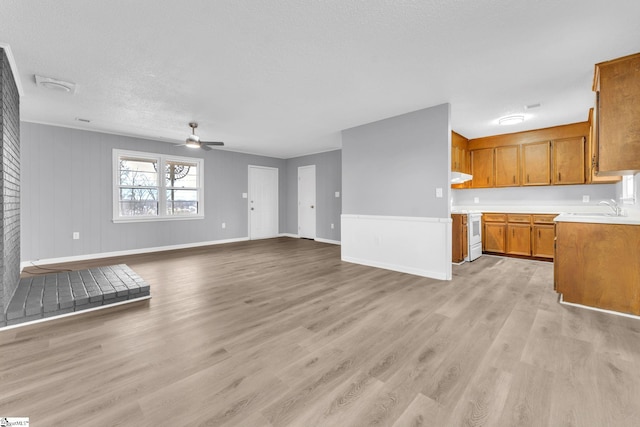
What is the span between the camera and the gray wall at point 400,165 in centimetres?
380

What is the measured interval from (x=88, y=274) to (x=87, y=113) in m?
2.46

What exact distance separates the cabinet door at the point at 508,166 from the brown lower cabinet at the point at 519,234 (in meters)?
0.67

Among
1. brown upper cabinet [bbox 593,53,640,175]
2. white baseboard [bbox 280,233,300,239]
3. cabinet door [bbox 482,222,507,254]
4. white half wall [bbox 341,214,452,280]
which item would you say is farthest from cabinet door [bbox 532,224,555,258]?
white baseboard [bbox 280,233,300,239]

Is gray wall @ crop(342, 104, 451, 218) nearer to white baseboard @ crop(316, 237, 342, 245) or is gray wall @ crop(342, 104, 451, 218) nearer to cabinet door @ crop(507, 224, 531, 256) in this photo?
white baseboard @ crop(316, 237, 342, 245)

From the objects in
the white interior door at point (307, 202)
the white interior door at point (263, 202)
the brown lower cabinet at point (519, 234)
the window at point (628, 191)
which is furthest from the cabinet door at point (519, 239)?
the white interior door at point (263, 202)

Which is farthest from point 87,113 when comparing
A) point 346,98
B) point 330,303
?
point 330,303

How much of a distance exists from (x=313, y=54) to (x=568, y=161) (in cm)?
500

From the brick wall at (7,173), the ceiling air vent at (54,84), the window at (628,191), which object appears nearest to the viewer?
the brick wall at (7,173)

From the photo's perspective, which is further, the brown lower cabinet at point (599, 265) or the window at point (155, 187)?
the window at point (155, 187)

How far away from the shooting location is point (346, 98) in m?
3.59

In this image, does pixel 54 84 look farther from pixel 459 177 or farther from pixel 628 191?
pixel 628 191

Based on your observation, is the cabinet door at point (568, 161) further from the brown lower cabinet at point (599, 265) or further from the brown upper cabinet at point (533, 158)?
the brown lower cabinet at point (599, 265)

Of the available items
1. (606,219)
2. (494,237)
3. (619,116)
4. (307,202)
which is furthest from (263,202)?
(619,116)

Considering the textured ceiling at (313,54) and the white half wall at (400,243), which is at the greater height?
the textured ceiling at (313,54)
